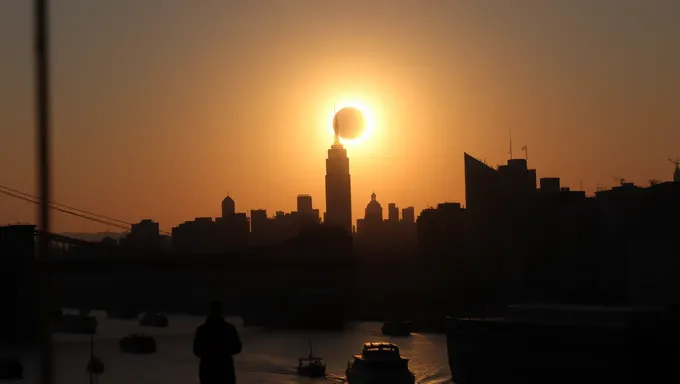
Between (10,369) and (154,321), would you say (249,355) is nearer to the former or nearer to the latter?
(10,369)

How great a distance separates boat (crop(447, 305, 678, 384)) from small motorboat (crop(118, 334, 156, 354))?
8743 millimetres

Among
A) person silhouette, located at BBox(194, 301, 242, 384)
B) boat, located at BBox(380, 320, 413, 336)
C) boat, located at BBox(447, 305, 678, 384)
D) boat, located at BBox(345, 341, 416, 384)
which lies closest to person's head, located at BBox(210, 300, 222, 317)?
person silhouette, located at BBox(194, 301, 242, 384)

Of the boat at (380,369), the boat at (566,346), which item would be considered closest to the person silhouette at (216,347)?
the boat at (566,346)

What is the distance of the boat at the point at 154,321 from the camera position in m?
29.5

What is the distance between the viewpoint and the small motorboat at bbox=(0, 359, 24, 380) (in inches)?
707

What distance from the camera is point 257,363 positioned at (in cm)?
1995

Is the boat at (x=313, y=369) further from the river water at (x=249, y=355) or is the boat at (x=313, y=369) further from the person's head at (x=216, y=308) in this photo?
the person's head at (x=216, y=308)

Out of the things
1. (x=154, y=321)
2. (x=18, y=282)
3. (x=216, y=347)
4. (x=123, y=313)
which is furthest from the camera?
(x=123, y=313)

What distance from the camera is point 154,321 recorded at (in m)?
29.8

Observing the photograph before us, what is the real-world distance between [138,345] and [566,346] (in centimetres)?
1220

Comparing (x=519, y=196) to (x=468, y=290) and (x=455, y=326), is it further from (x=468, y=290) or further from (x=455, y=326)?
(x=455, y=326)

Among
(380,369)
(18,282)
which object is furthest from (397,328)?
(18,282)

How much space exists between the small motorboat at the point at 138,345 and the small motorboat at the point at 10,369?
14.0ft

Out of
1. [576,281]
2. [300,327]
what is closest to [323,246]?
[300,327]
